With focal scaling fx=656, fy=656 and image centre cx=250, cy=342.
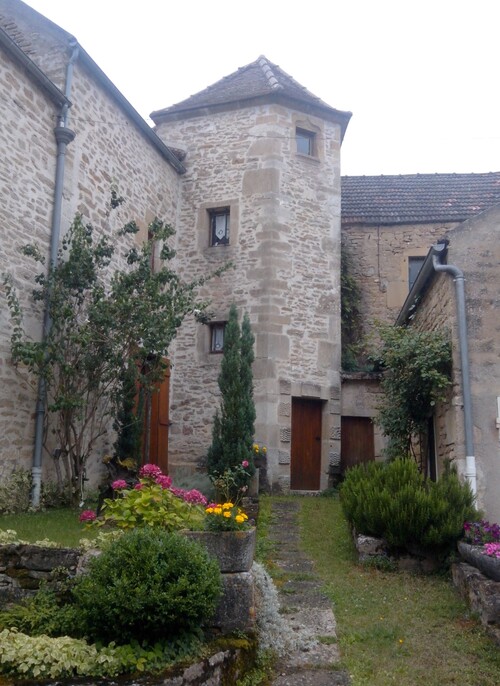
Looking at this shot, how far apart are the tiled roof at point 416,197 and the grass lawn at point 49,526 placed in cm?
1029

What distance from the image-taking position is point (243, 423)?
11.3 m

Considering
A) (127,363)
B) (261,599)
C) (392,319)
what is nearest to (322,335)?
(392,319)

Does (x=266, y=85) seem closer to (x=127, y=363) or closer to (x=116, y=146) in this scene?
(x=116, y=146)

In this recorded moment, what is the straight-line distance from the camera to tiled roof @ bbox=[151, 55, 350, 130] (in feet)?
46.6

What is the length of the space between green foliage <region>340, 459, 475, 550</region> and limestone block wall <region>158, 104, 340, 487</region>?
17.3ft

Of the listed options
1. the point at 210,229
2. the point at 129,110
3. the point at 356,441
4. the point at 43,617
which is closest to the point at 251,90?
the point at 210,229

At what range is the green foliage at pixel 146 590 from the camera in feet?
12.6

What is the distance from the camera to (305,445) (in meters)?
13.2

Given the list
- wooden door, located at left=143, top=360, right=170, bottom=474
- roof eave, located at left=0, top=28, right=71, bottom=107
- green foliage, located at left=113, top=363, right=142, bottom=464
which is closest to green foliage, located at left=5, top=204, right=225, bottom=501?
green foliage, located at left=113, top=363, right=142, bottom=464

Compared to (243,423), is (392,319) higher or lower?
higher

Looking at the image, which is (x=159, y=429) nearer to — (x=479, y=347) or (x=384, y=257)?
(x=384, y=257)

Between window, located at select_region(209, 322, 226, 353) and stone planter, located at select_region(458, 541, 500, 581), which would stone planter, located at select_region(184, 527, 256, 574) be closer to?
stone planter, located at select_region(458, 541, 500, 581)

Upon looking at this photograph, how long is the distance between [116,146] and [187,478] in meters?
6.18

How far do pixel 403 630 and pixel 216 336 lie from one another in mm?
9040
